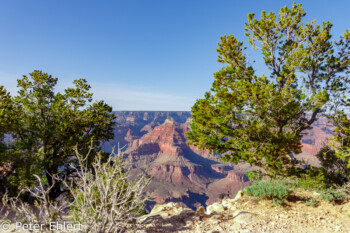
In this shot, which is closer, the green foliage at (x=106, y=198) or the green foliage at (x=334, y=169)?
the green foliage at (x=106, y=198)

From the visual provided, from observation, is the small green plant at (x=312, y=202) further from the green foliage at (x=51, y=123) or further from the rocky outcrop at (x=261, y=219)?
the green foliage at (x=51, y=123)

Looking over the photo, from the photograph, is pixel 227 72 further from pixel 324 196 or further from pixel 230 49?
pixel 324 196

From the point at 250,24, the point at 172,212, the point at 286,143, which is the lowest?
the point at 172,212

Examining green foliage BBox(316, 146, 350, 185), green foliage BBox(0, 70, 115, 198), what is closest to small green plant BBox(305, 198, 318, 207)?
green foliage BBox(316, 146, 350, 185)

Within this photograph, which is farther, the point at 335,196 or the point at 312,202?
the point at 335,196

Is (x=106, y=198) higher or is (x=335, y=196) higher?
(x=106, y=198)

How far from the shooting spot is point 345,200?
7543 millimetres

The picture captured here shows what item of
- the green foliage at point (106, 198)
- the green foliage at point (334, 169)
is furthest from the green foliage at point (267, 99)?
the green foliage at point (106, 198)

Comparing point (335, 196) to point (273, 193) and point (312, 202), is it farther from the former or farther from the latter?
point (273, 193)

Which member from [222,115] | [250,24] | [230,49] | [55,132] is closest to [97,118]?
[55,132]

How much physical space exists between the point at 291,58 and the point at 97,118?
44.6ft

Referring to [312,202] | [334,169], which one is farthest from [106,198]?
[334,169]

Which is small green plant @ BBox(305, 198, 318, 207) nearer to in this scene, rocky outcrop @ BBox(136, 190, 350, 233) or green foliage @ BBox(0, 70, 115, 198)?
rocky outcrop @ BBox(136, 190, 350, 233)

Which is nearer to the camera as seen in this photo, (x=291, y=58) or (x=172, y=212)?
(x=172, y=212)
